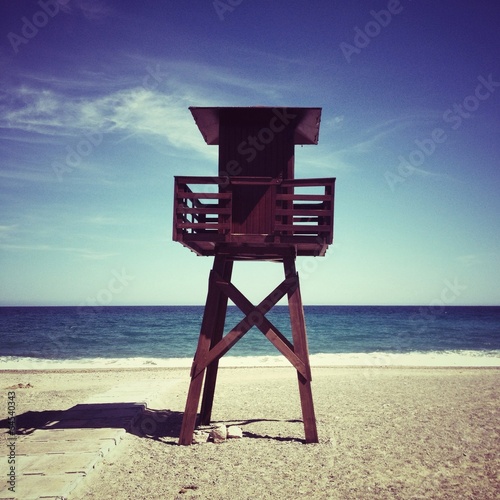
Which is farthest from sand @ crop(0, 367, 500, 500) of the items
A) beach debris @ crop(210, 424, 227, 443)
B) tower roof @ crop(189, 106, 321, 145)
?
tower roof @ crop(189, 106, 321, 145)

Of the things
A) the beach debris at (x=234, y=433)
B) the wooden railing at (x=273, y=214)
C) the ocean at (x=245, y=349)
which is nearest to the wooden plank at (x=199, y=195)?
the wooden railing at (x=273, y=214)

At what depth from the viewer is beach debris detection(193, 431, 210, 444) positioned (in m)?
9.33

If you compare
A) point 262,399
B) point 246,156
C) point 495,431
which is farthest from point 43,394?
point 495,431

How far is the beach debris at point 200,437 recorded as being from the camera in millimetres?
9328

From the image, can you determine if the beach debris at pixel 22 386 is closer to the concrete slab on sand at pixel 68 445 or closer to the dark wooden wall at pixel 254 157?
the concrete slab on sand at pixel 68 445

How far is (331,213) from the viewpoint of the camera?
9.03 meters

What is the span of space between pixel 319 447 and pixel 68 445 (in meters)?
Result: 5.27

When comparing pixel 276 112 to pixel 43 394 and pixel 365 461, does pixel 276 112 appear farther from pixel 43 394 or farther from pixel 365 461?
pixel 43 394

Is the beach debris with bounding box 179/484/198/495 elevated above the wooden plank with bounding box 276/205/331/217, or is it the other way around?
the wooden plank with bounding box 276/205/331/217

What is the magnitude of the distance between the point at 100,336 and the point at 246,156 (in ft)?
149

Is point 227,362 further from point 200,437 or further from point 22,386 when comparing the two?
point 200,437

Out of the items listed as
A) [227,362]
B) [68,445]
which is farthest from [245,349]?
[68,445]

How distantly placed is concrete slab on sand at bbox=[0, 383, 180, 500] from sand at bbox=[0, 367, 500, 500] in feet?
0.91

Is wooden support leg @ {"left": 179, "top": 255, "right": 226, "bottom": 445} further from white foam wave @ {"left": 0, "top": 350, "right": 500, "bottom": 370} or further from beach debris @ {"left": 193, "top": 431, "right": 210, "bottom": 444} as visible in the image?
white foam wave @ {"left": 0, "top": 350, "right": 500, "bottom": 370}
